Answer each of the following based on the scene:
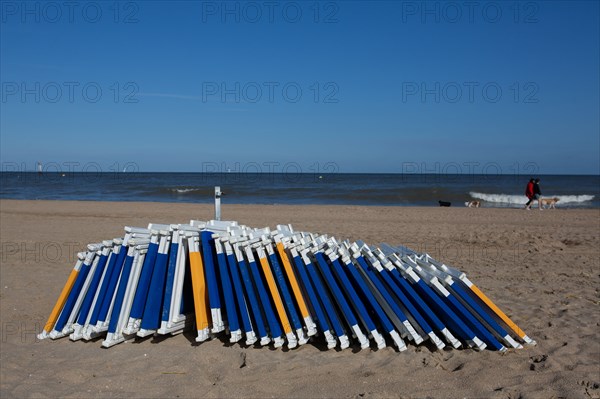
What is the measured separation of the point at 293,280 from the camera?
201 inches

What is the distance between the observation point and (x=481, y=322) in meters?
5.09

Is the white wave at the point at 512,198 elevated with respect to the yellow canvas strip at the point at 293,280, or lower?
lower

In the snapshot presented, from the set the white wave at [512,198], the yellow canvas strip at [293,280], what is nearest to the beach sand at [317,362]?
the yellow canvas strip at [293,280]

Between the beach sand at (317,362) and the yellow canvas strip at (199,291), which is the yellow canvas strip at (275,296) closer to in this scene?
the beach sand at (317,362)

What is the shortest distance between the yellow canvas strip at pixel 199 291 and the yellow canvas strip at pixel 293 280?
785 millimetres

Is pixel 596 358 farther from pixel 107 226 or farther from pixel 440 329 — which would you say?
pixel 107 226

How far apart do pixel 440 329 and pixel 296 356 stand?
1.34 m

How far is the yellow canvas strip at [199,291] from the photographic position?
5.02 metres

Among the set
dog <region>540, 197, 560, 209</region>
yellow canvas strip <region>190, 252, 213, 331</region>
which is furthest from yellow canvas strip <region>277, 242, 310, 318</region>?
dog <region>540, 197, 560, 209</region>

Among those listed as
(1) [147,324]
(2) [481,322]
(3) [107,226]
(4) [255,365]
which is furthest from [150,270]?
(3) [107,226]

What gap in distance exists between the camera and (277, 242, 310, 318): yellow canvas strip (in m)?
5.01

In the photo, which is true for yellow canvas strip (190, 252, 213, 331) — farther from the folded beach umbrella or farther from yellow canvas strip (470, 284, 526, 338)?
yellow canvas strip (470, 284, 526, 338)

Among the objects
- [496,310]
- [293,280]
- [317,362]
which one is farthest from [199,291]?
[496,310]

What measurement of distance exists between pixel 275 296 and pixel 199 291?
722mm
